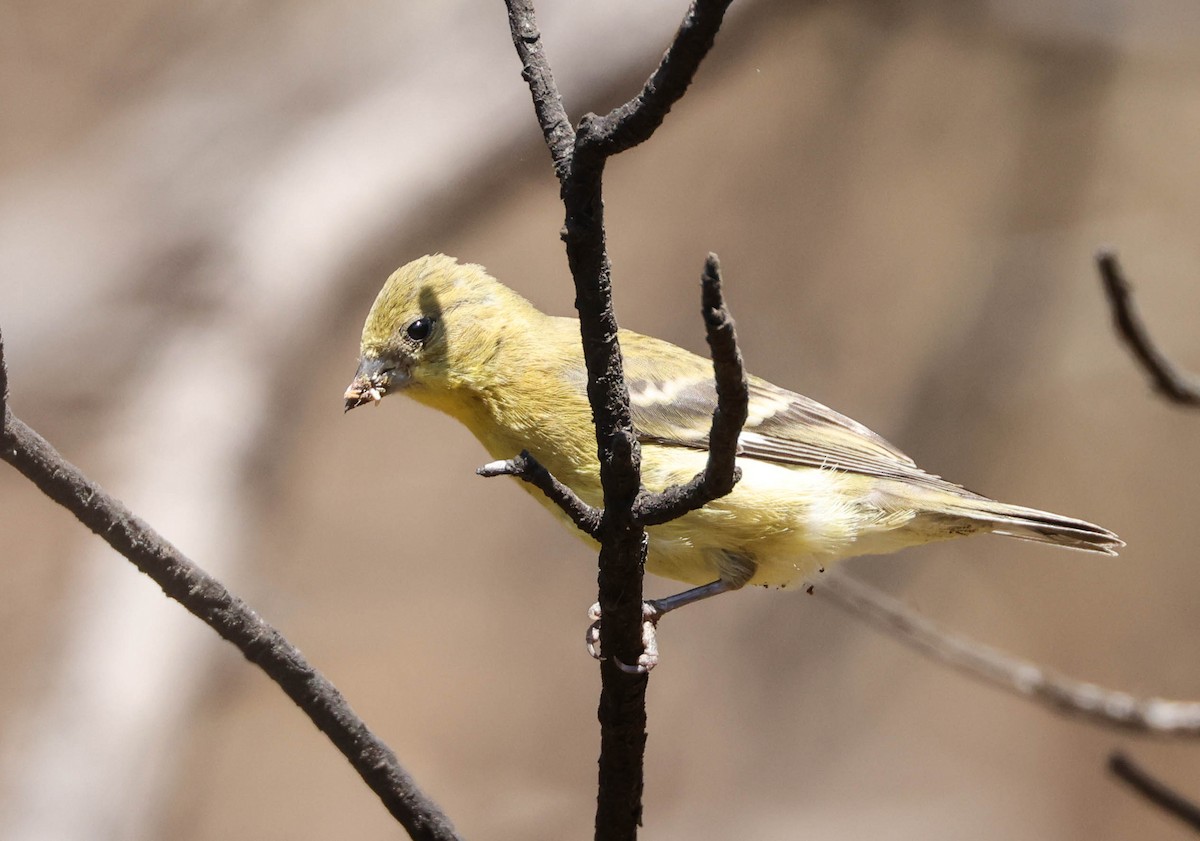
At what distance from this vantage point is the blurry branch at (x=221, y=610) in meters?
1.71

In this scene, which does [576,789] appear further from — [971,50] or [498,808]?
[971,50]

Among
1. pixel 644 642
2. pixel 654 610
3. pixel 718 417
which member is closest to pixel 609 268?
pixel 718 417

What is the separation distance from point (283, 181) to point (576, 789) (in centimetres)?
402

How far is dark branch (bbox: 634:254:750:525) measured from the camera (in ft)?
4.57

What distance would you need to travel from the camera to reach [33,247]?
660 centimetres

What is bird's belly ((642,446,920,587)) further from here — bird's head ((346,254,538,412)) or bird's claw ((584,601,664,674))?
bird's head ((346,254,538,412))

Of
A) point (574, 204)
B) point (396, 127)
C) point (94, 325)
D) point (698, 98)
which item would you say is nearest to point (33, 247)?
point (94, 325)

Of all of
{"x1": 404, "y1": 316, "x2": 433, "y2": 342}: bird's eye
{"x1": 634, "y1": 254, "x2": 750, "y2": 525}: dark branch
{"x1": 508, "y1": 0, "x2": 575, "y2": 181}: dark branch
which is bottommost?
{"x1": 634, "y1": 254, "x2": 750, "y2": 525}: dark branch

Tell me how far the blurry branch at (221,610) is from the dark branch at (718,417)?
67cm

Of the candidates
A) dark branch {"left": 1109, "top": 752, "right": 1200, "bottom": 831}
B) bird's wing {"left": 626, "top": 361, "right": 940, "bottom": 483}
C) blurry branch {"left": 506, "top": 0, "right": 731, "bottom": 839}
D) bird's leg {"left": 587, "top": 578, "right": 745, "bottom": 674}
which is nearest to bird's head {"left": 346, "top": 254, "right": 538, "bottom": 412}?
bird's wing {"left": 626, "top": 361, "right": 940, "bottom": 483}

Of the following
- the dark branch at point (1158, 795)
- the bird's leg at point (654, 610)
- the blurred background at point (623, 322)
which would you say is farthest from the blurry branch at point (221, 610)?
the blurred background at point (623, 322)

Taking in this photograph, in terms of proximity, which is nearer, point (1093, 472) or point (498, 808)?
point (498, 808)

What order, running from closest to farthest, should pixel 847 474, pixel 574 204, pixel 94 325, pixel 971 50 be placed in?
1. pixel 574 204
2. pixel 847 474
3. pixel 94 325
4. pixel 971 50

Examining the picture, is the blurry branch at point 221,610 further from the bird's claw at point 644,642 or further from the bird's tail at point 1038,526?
the bird's tail at point 1038,526
